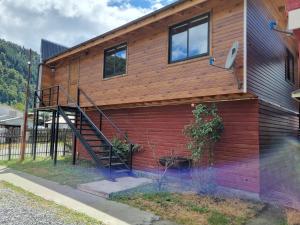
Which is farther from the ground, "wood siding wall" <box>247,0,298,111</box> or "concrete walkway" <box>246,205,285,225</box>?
"wood siding wall" <box>247,0,298,111</box>

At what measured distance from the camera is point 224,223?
5133mm

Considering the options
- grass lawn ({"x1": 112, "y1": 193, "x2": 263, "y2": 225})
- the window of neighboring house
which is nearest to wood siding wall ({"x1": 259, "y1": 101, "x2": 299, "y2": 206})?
grass lawn ({"x1": 112, "y1": 193, "x2": 263, "y2": 225})

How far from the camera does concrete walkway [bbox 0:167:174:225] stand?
5.25m

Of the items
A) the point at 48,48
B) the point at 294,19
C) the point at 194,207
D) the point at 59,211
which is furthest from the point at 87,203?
Answer: the point at 48,48

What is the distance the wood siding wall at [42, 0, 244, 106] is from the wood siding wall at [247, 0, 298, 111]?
0.52 metres

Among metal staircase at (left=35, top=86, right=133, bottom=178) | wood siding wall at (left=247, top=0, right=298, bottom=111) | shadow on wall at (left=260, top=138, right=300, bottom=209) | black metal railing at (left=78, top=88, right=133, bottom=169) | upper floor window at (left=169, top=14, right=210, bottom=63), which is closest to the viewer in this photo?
shadow on wall at (left=260, top=138, right=300, bottom=209)

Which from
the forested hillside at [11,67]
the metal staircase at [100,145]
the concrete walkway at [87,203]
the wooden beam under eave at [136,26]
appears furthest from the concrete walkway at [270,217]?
the forested hillside at [11,67]

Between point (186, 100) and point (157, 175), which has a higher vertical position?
point (186, 100)

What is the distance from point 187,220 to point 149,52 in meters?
5.97

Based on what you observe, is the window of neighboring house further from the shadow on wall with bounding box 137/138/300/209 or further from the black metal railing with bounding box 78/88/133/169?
the black metal railing with bounding box 78/88/133/169

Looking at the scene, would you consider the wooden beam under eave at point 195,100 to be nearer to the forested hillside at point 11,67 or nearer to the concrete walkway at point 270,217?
the concrete walkway at point 270,217

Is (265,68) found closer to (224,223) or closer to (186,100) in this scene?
(186,100)

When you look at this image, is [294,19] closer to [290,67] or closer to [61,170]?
[290,67]

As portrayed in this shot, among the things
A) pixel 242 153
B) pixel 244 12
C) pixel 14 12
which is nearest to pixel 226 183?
pixel 242 153
